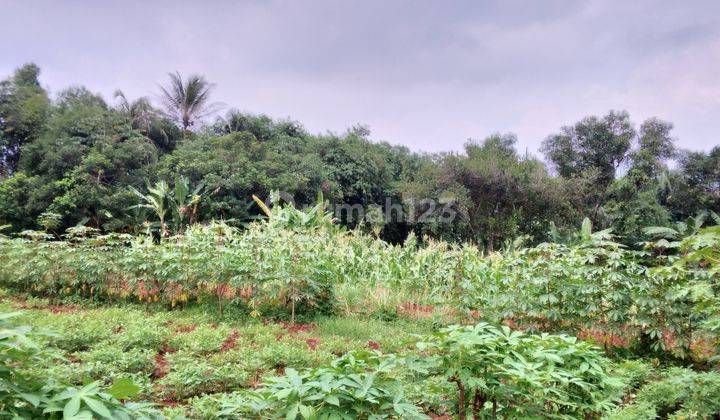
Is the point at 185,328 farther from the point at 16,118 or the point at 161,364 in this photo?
the point at 16,118

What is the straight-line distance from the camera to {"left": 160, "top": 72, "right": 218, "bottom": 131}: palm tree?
69.9ft

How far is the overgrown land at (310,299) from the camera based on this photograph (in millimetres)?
1762

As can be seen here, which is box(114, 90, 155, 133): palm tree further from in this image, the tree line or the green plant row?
the green plant row

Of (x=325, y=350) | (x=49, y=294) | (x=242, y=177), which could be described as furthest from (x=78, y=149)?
(x=325, y=350)

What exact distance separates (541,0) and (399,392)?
705cm

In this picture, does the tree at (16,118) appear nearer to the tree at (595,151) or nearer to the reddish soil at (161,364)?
the reddish soil at (161,364)

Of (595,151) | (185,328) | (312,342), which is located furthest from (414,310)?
(595,151)

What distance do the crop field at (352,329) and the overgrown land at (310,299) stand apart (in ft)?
0.06

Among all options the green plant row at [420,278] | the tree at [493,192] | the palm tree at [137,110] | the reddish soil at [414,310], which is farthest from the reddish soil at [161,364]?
the palm tree at [137,110]

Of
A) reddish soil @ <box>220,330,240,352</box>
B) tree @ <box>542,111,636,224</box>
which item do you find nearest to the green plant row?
reddish soil @ <box>220,330,240,352</box>

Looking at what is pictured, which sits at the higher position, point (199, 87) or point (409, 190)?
point (199, 87)

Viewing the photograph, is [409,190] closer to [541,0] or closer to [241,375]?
[541,0]

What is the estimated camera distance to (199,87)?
2167 centimetres

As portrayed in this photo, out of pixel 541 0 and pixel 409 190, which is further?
pixel 409 190
